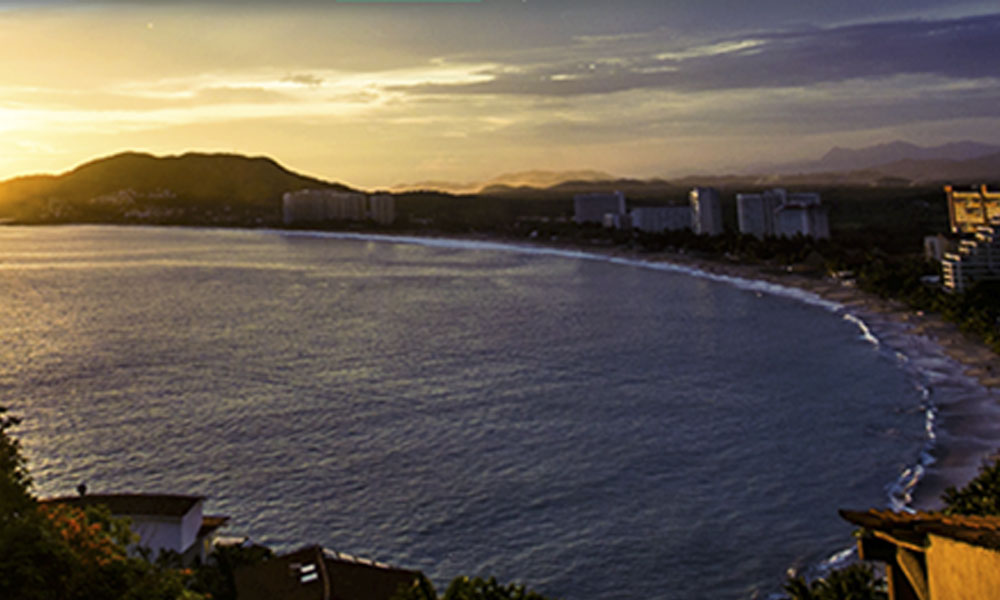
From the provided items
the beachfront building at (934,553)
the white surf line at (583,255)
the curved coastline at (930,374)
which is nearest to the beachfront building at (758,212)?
the white surf line at (583,255)

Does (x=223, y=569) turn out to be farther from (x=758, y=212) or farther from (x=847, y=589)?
(x=758, y=212)

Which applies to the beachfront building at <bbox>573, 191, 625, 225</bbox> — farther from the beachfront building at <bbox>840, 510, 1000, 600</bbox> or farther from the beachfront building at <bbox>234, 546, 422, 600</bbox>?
the beachfront building at <bbox>840, 510, 1000, 600</bbox>

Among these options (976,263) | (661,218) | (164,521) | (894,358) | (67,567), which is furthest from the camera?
(661,218)

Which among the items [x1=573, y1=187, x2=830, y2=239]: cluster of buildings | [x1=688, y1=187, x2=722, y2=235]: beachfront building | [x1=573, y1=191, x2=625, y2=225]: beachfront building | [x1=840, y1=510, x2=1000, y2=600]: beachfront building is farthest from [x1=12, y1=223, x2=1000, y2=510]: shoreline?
[x1=573, y1=191, x2=625, y2=225]: beachfront building

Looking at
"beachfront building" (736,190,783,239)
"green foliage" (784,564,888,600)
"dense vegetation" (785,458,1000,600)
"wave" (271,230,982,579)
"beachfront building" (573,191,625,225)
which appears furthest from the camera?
"beachfront building" (573,191,625,225)

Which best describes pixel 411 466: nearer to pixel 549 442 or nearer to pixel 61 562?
pixel 549 442

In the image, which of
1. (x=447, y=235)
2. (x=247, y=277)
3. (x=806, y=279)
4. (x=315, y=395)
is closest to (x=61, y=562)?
(x=315, y=395)

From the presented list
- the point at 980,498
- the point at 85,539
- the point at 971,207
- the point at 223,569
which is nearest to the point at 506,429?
the point at 223,569
